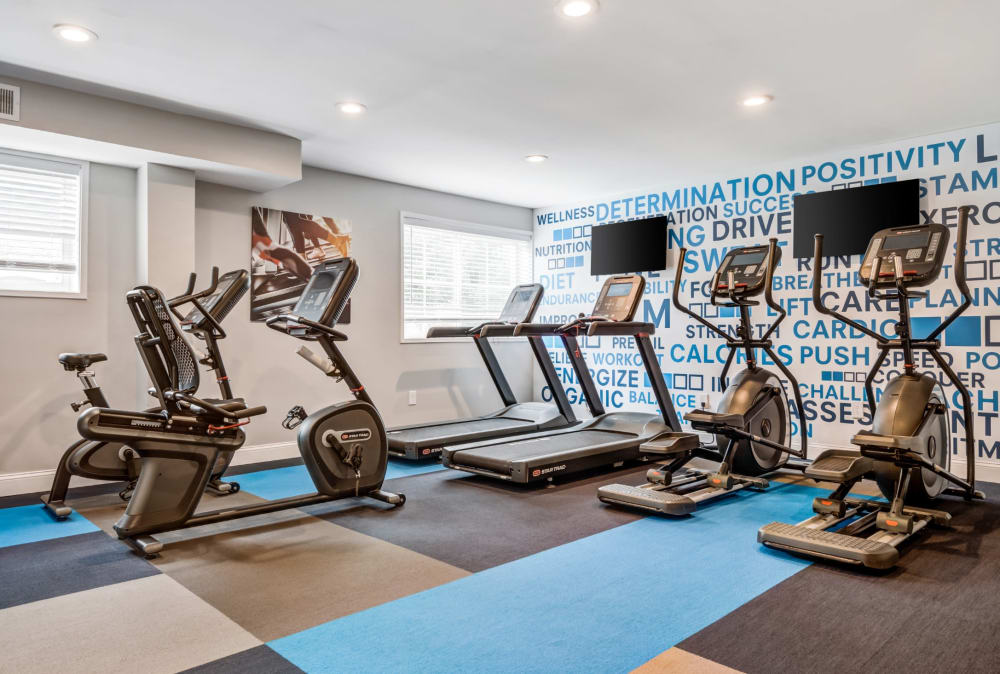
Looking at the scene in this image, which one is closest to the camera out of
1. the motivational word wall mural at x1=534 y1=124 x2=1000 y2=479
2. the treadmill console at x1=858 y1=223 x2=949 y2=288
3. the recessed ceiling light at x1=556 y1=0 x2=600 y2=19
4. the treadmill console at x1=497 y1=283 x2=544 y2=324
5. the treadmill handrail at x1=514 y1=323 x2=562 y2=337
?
the recessed ceiling light at x1=556 y1=0 x2=600 y2=19

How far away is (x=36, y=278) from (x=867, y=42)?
5607mm

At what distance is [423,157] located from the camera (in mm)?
5746

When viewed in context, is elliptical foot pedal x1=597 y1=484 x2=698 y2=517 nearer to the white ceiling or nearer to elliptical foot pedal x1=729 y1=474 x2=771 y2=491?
elliptical foot pedal x1=729 y1=474 x2=771 y2=491

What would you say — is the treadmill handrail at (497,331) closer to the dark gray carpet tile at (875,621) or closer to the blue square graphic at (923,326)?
the dark gray carpet tile at (875,621)

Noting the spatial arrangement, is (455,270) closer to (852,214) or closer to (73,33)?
(852,214)

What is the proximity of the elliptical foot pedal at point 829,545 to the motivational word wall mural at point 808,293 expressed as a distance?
1641 mm

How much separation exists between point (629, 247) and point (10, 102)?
5.37 meters

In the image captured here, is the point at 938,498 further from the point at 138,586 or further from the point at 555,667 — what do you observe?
the point at 138,586

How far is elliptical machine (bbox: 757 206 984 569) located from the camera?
3.23 metres

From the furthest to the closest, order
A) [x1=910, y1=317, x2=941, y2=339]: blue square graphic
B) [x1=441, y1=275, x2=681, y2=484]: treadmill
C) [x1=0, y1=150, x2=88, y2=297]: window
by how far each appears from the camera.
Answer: [x1=910, y1=317, x2=941, y2=339]: blue square graphic → [x1=441, y1=275, x2=681, y2=484]: treadmill → [x1=0, y1=150, x2=88, y2=297]: window

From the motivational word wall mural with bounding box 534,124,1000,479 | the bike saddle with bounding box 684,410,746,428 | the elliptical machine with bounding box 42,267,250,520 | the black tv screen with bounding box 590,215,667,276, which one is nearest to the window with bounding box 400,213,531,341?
the motivational word wall mural with bounding box 534,124,1000,479

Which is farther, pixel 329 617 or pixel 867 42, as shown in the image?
pixel 867 42

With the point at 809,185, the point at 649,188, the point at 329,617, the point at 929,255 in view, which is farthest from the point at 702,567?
the point at 649,188

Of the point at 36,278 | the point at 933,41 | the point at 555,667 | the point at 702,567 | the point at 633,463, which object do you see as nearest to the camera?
the point at 555,667
